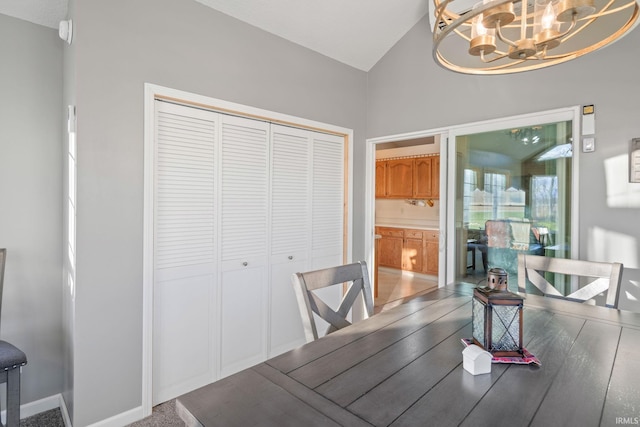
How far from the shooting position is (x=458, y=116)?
2.92 meters

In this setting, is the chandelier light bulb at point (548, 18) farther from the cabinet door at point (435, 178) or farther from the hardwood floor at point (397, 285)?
the cabinet door at point (435, 178)

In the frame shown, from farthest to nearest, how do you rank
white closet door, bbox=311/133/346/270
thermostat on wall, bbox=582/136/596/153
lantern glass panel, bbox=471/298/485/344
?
white closet door, bbox=311/133/346/270
thermostat on wall, bbox=582/136/596/153
lantern glass panel, bbox=471/298/485/344

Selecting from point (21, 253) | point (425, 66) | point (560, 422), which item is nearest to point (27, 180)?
point (21, 253)

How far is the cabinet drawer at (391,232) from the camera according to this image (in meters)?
6.24

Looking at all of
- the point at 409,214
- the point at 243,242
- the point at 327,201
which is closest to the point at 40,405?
the point at 243,242

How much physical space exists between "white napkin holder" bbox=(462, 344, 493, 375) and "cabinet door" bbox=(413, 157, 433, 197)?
5196 mm

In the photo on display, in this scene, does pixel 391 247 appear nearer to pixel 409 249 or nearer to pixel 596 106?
pixel 409 249

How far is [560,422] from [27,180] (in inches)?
119

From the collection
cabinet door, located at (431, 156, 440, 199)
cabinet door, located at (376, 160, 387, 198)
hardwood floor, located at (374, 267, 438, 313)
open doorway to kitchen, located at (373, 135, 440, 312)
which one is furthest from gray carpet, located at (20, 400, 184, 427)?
cabinet door, located at (376, 160, 387, 198)

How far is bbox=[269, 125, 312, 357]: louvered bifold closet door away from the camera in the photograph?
9.53 feet

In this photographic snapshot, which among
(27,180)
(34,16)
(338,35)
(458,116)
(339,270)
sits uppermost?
(338,35)

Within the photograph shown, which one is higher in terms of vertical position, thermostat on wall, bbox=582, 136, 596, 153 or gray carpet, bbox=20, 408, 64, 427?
thermostat on wall, bbox=582, 136, 596, 153

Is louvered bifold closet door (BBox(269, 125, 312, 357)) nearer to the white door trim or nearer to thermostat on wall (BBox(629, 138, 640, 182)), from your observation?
the white door trim

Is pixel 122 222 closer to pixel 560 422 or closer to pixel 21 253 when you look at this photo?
pixel 21 253
